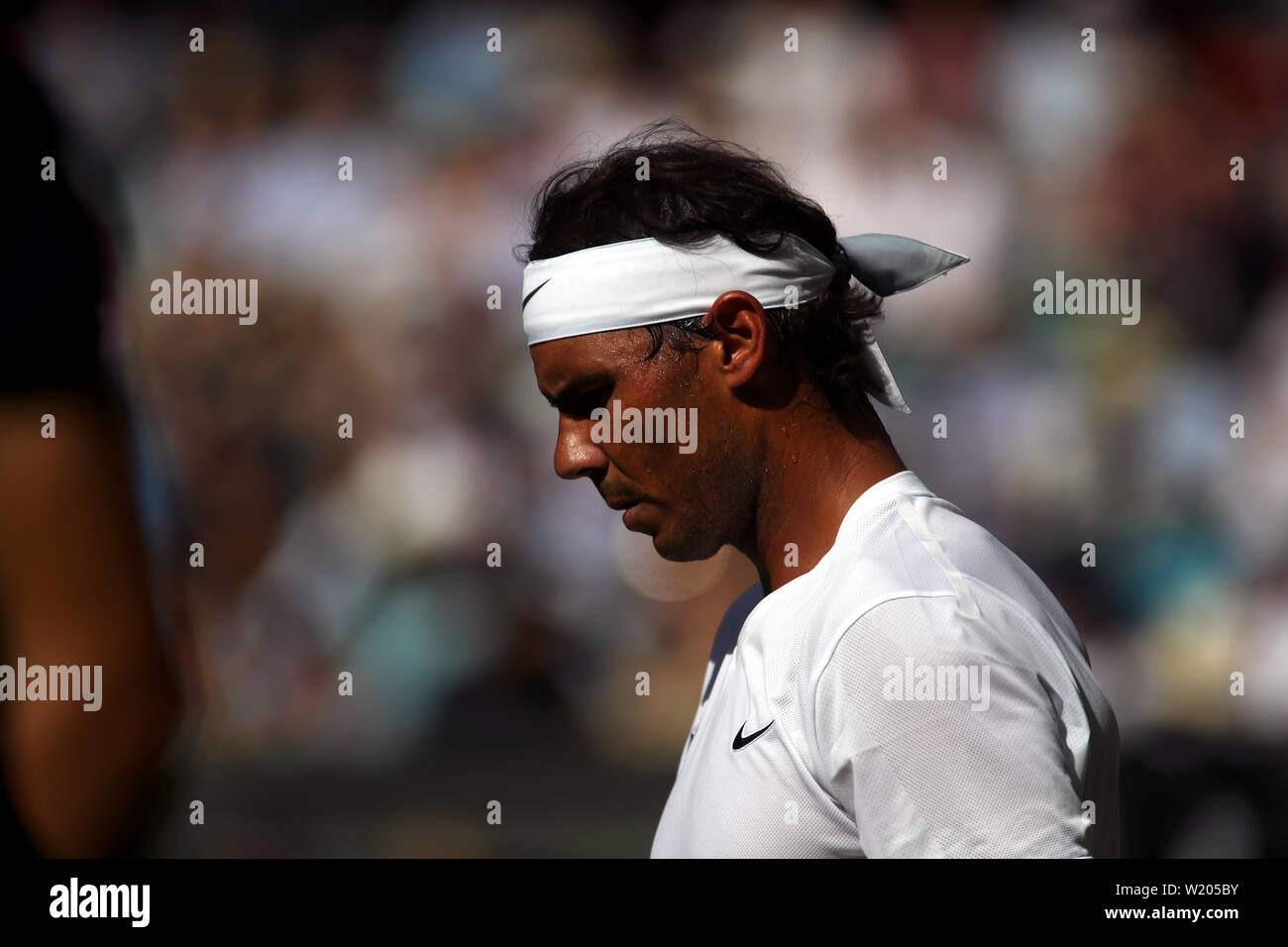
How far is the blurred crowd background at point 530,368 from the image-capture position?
4.88 meters

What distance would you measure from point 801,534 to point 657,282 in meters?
0.46

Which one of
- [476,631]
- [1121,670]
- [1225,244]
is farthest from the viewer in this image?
[1225,244]

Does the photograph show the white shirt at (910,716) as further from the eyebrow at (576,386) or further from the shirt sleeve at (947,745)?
the eyebrow at (576,386)

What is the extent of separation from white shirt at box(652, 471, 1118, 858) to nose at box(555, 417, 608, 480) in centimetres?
37

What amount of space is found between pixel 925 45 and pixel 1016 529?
93.7 inches

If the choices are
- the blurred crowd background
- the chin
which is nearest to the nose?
the chin

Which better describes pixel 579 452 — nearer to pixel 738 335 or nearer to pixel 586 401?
pixel 586 401

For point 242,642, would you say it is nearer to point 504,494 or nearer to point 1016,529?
point 504,494

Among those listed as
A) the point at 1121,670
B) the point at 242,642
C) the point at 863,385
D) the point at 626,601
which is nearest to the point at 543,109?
the point at 626,601

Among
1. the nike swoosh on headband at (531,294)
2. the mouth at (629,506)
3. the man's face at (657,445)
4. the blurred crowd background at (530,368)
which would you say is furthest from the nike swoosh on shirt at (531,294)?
the blurred crowd background at (530,368)

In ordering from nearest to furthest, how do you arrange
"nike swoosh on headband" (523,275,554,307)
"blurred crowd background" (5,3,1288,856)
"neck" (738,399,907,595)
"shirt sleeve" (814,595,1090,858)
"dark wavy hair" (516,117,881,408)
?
"shirt sleeve" (814,595,1090,858), "neck" (738,399,907,595), "dark wavy hair" (516,117,881,408), "nike swoosh on headband" (523,275,554,307), "blurred crowd background" (5,3,1288,856)

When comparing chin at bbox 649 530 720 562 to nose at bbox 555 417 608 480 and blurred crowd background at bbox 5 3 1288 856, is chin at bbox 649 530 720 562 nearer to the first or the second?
nose at bbox 555 417 608 480

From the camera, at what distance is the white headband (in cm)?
187
